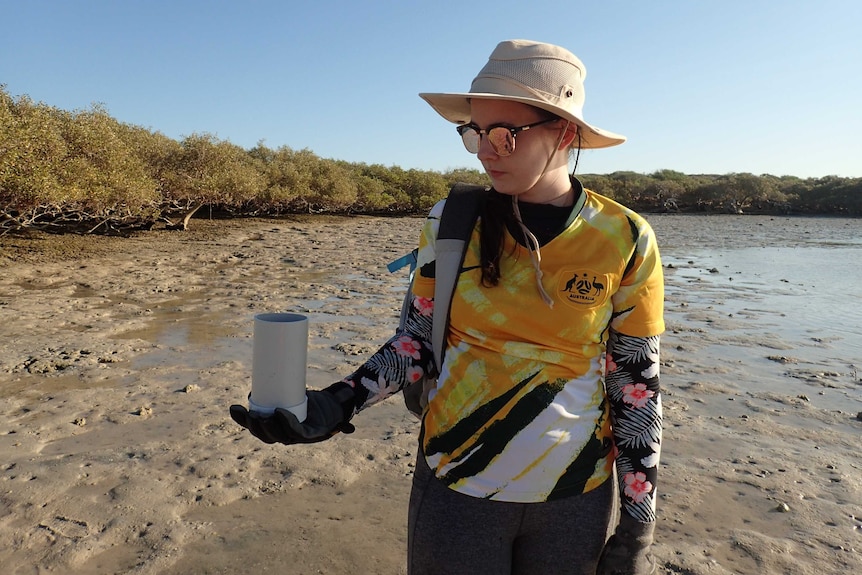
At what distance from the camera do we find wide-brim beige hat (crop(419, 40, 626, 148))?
5.31 feet

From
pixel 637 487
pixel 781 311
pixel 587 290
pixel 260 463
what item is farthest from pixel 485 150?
pixel 781 311

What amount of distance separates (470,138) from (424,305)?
0.51 metres

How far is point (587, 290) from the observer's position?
1.62m

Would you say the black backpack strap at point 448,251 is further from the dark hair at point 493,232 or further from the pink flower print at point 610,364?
the pink flower print at point 610,364

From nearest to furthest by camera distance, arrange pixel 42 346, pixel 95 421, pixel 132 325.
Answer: pixel 95 421 → pixel 42 346 → pixel 132 325

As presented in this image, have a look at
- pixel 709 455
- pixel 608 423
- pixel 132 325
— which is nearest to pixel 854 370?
pixel 709 455

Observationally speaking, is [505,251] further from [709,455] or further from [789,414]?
[789,414]

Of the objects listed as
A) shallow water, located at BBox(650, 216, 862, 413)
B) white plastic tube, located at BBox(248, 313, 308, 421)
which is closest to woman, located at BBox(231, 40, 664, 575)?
white plastic tube, located at BBox(248, 313, 308, 421)

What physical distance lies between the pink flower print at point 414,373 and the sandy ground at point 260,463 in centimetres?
189

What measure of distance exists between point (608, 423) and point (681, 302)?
33.9 feet

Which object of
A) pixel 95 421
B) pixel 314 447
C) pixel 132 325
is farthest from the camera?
pixel 132 325

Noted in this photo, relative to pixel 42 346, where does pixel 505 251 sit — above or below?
above

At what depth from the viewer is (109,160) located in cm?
1662

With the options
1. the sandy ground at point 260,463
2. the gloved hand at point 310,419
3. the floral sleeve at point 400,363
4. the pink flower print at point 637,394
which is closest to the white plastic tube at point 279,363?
the gloved hand at point 310,419
